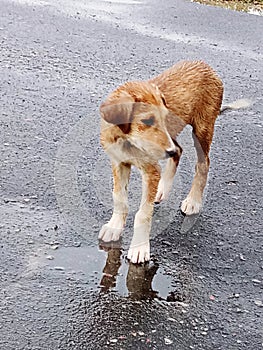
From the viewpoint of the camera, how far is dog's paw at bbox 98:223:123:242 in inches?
168

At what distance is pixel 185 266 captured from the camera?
4.12m

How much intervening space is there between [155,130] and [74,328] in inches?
41.8

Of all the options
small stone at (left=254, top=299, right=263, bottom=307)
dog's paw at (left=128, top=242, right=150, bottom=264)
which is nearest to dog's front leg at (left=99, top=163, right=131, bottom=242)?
dog's paw at (left=128, top=242, right=150, bottom=264)

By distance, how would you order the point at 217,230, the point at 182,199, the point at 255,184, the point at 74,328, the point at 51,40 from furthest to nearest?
1. the point at 51,40
2. the point at 255,184
3. the point at 182,199
4. the point at 217,230
5. the point at 74,328

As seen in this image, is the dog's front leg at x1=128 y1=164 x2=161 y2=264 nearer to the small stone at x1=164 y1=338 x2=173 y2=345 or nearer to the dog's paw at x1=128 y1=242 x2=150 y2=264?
the dog's paw at x1=128 y1=242 x2=150 y2=264

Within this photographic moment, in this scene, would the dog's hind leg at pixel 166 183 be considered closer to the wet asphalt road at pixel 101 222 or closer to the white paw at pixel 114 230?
the wet asphalt road at pixel 101 222

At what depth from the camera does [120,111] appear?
358 cm

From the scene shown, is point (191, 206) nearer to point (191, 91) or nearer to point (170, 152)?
point (191, 91)

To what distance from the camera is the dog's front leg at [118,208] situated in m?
4.06

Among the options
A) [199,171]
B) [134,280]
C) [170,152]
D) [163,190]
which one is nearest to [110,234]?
[134,280]

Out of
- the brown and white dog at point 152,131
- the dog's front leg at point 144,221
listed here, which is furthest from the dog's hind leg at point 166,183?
the dog's front leg at point 144,221

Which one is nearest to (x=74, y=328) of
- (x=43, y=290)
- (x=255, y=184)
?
(x=43, y=290)

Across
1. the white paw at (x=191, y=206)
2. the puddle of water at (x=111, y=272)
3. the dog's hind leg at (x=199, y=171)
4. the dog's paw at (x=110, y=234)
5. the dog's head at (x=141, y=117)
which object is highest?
the dog's head at (x=141, y=117)

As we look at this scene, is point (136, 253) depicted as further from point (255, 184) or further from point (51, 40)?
point (51, 40)
